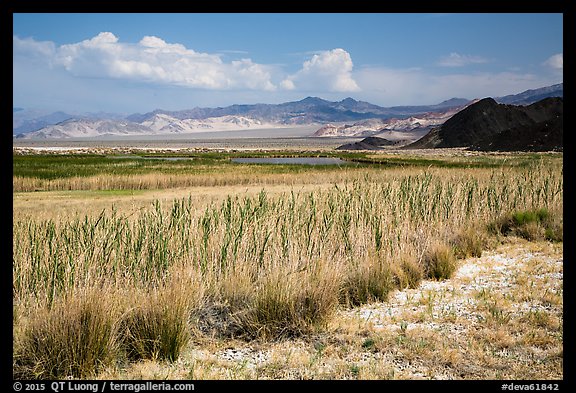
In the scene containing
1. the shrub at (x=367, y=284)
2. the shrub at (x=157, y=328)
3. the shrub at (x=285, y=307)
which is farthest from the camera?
the shrub at (x=367, y=284)

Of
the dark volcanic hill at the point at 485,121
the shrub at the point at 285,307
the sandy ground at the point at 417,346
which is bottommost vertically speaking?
the sandy ground at the point at 417,346

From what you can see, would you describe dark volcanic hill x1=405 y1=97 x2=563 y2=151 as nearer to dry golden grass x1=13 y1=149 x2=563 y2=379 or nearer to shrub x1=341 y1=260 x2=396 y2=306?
dry golden grass x1=13 y1=149 x2=563 y2=379

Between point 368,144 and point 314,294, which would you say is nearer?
point 314,294

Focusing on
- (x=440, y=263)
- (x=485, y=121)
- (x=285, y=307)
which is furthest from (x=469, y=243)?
(x=485, y=121)

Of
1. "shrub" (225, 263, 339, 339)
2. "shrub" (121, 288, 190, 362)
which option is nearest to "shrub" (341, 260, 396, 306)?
"shrub" (225, 263, 339, 339)

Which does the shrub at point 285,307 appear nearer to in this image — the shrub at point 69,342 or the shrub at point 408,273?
the shrub at point 69,342

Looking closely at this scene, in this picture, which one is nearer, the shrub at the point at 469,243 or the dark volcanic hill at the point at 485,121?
the shrub at the point at 469,243

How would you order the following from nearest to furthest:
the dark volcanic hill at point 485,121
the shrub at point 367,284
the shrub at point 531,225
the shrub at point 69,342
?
the shrub at point 69,342
the shrub at point 367,284
the shrub at point 531,225
the dark volcanic hill at point 485,121

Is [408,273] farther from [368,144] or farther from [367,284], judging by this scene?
[368,144]

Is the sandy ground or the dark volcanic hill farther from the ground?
the dark volcanic hill

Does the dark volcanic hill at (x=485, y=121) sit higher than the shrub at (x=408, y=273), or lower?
higher

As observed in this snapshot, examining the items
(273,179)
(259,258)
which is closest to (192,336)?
(259,258)

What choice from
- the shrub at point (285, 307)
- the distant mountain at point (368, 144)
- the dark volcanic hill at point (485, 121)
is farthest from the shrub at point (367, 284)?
the distant mountain at point (368, 144)
